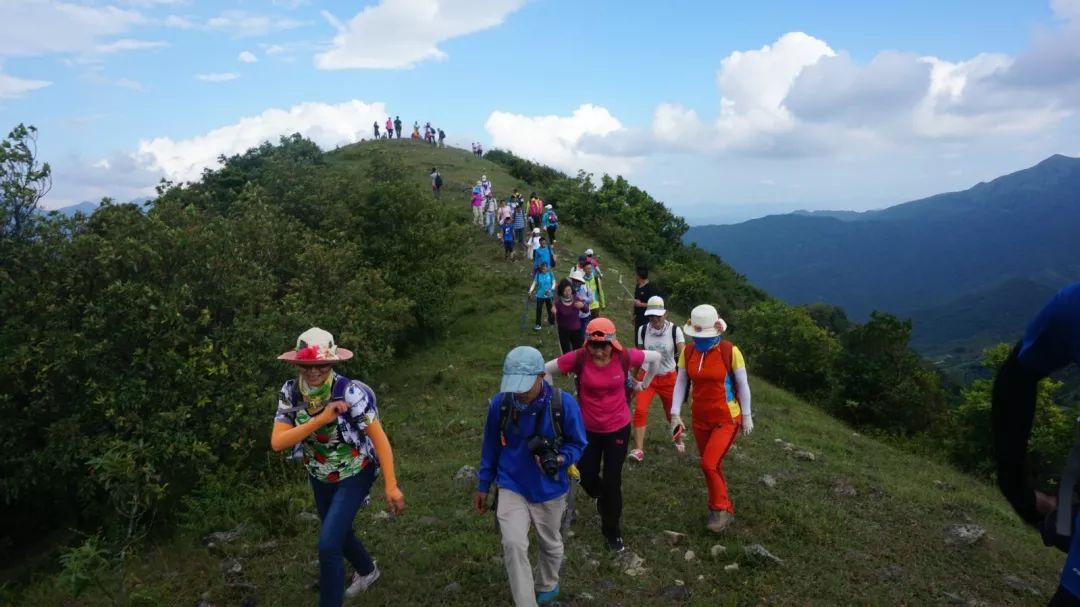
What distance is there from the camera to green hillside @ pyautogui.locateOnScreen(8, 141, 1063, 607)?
18.3 feet

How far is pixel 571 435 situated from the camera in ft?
14.9

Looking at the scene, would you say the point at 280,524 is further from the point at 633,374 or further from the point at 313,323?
the point at 313,323

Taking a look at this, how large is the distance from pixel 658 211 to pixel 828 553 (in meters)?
34.9

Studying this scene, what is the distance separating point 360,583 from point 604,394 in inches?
102

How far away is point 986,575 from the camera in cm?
612

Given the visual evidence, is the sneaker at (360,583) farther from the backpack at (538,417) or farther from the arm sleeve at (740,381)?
the arm sleeve at (740,381)

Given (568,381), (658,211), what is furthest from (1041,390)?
(658,211)

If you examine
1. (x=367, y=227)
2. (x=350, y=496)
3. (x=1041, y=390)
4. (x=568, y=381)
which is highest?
(x=367, y=227)

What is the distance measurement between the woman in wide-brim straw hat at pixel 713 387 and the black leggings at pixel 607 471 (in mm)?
884

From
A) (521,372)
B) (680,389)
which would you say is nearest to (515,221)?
(680,389)

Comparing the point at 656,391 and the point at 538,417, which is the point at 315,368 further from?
the point at 656,391

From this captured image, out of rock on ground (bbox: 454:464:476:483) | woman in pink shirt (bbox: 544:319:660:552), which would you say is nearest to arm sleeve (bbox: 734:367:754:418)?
woman in pink shirt (bbox: 544:319:660:552)

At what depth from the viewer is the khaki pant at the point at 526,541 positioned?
4.34 m

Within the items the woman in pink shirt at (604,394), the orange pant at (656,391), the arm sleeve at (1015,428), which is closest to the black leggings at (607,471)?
the woman in pink shirt at (604,394)
